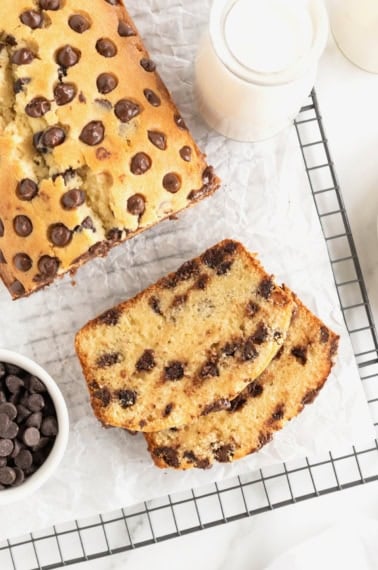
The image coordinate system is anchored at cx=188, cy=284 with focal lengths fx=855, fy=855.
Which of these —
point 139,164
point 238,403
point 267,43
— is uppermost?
point 267,43

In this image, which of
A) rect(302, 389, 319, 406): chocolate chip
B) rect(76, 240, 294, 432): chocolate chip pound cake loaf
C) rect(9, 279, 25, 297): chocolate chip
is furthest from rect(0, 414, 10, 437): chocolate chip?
rect(302, 389, 319, 406): chocolate chip

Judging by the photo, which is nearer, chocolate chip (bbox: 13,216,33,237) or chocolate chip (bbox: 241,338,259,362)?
chocolate chip (bbox: 13,216,33,237)

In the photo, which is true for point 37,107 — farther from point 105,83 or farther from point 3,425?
point 3,425

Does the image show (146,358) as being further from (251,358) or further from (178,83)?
(178,83)

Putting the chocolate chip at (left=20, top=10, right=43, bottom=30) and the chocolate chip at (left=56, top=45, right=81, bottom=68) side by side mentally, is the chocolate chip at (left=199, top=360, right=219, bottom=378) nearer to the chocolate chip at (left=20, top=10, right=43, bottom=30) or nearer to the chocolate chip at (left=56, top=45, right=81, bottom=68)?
the chocolate chip at (left=56, top=45, right=81, bottom=68)

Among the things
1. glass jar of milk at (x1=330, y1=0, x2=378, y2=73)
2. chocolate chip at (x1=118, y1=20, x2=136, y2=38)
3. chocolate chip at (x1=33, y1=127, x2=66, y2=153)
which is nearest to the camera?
chocolate chip at (x1=33, y1=127, x2=66, y2=153)

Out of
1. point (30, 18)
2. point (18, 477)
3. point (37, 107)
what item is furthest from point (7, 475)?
point (30, 18)
